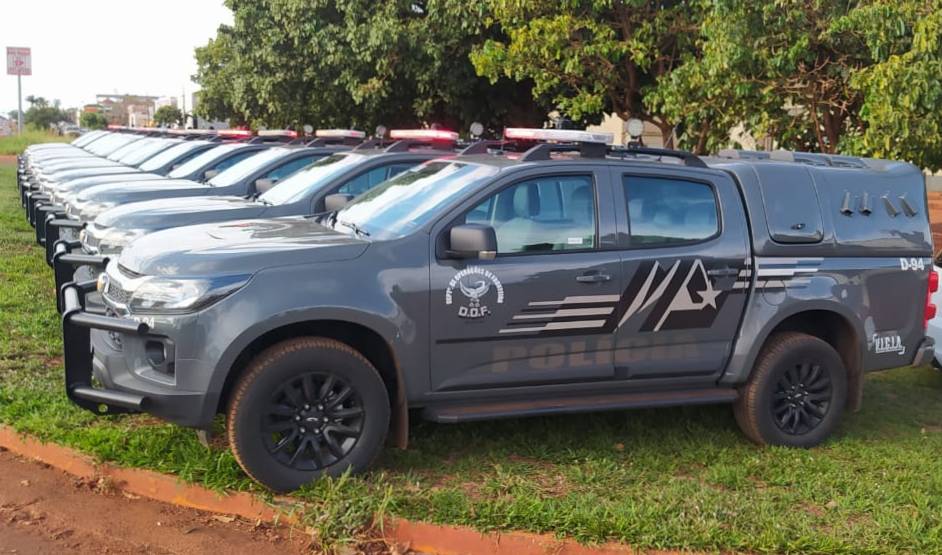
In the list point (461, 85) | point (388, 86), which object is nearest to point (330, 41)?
point (388, 86)

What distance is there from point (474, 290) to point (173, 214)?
12.7ft

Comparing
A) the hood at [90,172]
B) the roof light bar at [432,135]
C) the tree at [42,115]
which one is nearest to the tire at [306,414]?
the roof light bar at [432,135]

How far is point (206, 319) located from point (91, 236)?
408cm

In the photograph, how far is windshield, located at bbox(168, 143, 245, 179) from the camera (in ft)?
40.5

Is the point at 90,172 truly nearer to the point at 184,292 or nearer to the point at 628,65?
the point at 628,65

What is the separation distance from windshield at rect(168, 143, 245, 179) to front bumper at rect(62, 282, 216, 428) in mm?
7286

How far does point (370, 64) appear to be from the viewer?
A: 18750 millimetres

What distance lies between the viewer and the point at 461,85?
18.2 meters

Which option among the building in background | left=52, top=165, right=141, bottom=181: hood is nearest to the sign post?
left=52, top=165, right=141, bottom=181: hood

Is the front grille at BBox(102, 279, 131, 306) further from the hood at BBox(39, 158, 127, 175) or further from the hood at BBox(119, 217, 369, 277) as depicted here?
the hood at BBox(39, 158, 127, 175)

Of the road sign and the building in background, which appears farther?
the building in background

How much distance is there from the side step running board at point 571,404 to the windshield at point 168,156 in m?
9.99

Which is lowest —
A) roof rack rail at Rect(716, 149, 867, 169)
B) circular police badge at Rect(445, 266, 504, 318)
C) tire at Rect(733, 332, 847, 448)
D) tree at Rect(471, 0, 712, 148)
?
tire at Rect(733, 332, 847, 448)

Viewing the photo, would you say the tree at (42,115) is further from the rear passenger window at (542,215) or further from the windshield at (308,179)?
the rear passenger window at (542,215)
